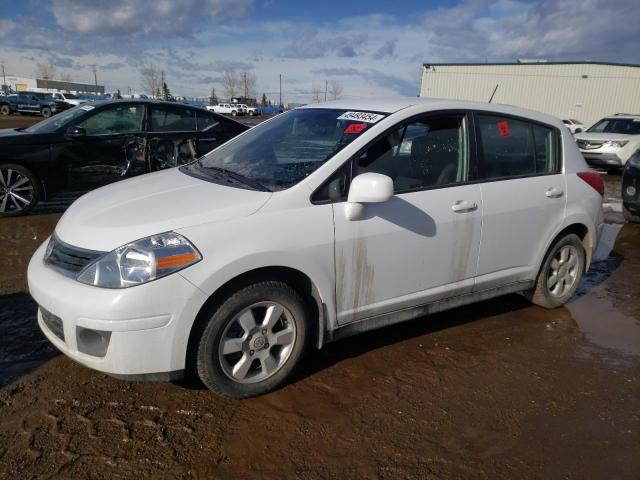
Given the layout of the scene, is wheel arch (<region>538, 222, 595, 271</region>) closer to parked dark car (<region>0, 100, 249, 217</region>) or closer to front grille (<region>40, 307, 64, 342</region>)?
front grille (<region>40, 307, 64, 342</region>)

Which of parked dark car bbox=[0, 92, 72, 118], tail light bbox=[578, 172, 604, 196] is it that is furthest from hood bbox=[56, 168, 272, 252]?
parked dark car bbox=[0, 92, 72, 118]

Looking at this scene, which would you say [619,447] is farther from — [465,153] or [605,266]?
[605,266]

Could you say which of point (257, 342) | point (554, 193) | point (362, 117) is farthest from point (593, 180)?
point (257, 342)

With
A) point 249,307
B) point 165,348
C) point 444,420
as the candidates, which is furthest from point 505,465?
point 165,348

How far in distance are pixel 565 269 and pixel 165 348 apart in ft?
11.3

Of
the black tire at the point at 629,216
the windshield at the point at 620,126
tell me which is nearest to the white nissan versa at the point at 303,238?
the black tire at the point at 629,216

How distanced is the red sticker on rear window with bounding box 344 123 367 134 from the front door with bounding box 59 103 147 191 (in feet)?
15.0

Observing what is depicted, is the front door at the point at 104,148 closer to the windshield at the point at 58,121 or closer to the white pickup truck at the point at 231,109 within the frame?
the windshield at the point at 58,121

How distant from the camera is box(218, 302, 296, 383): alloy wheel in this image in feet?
9.32

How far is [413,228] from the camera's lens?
3309mm

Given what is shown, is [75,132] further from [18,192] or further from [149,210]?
[149,210]

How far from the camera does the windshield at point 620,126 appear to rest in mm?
15227

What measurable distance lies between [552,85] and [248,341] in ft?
118

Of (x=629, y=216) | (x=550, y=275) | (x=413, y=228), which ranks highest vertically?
(x=413, y=228)
